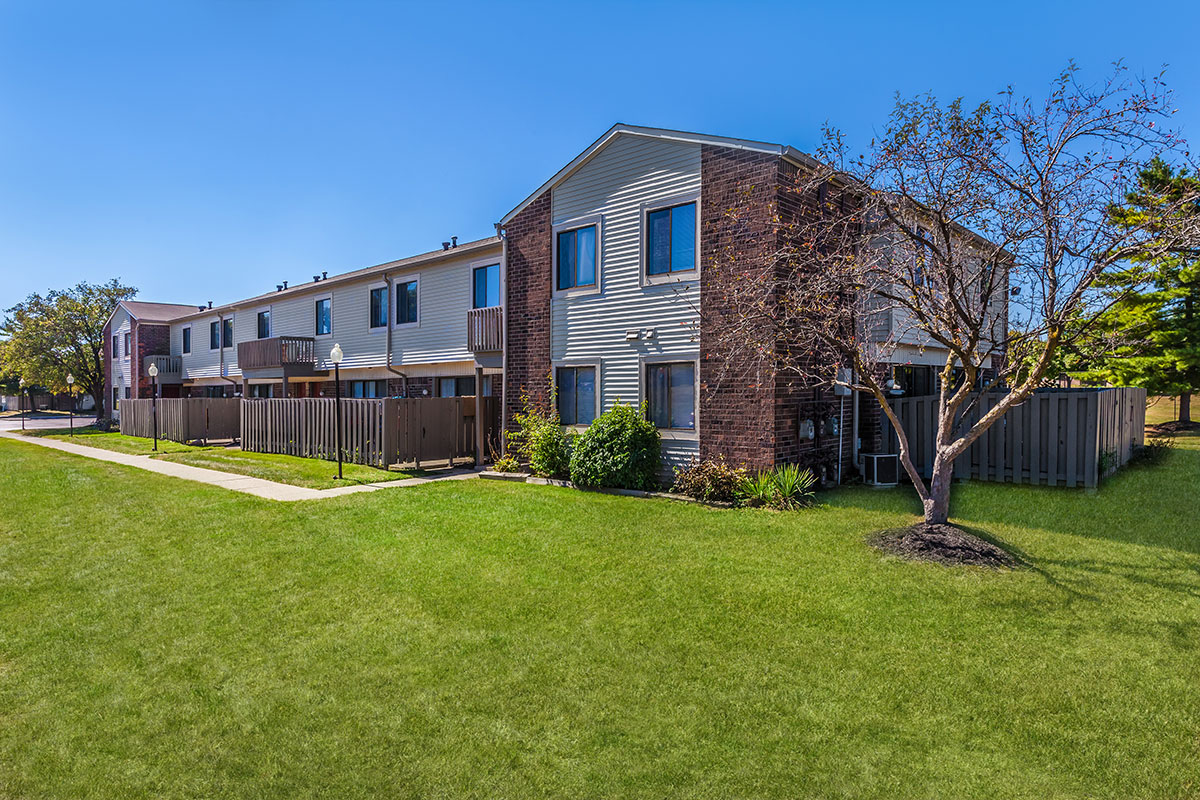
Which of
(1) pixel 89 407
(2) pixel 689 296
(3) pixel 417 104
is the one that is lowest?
(1) pixel 89 407

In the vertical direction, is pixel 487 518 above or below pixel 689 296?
below

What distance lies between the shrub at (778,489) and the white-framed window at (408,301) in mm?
12785

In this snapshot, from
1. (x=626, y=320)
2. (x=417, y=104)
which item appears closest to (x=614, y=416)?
(x=626, y=320)

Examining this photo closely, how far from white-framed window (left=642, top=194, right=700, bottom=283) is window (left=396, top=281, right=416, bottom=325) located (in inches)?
395

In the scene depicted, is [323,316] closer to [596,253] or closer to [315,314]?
[315,314]

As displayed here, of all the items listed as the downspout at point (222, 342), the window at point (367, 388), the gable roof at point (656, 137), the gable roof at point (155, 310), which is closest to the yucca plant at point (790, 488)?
the gable roof at point (656, 137)

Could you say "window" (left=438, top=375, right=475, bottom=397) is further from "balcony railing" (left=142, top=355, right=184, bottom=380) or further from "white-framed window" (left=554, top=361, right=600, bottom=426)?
"balcony railing" (left=142, top=355, right=184, bottom=380)

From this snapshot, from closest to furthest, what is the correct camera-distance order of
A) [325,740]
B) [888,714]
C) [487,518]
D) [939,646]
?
[325,740] → [888,714] → [939,646] → [487,518]

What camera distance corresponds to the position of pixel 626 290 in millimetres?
12500

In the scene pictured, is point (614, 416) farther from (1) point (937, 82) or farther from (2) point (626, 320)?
(1) point (937, 82)

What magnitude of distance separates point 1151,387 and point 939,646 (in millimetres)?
23921

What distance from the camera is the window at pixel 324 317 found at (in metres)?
22.8

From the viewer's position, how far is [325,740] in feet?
11.6

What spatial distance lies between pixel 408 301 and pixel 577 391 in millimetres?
9074
